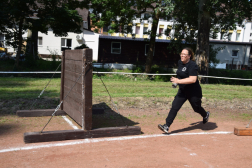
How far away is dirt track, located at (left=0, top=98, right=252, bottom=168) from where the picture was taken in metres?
4.16

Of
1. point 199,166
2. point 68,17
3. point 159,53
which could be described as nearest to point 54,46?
point 159,53

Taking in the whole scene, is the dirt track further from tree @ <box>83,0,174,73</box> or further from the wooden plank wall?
tree @ <box>83,0,174,73</box>

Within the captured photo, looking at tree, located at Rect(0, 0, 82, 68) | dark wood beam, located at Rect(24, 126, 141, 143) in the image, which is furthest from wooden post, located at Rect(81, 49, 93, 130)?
tree, located at Rect(0, 0, 82, 68)

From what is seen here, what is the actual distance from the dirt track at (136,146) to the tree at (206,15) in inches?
445

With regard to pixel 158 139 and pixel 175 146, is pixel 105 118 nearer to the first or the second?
pixel 158 139

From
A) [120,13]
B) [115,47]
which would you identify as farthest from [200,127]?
[115,47]

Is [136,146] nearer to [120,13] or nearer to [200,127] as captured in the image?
[200,127]

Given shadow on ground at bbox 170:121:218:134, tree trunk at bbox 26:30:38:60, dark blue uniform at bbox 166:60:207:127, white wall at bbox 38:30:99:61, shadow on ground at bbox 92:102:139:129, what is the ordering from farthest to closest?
white wall at bbox 38:30:99:61, tree trunk at bbox 26:30:38:60, shadow on ground at bbox 92:102:139:129, shadow on ground at bbox 170:121:218:134, dark blue uniform at bbox 166:60:207:127

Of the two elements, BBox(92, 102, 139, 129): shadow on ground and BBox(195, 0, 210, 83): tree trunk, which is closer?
BBox(92, 102, 139, 129): shadow on ground

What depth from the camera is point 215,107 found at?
29.9 ft

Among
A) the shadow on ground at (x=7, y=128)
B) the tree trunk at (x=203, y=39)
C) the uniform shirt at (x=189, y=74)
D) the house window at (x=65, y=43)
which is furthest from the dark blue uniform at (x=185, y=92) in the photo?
the house window at (x=65, y=43)

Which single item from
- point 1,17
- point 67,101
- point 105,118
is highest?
point 1,17

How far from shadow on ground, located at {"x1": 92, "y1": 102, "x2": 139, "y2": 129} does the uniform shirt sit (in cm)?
170

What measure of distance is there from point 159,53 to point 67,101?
33117mm
